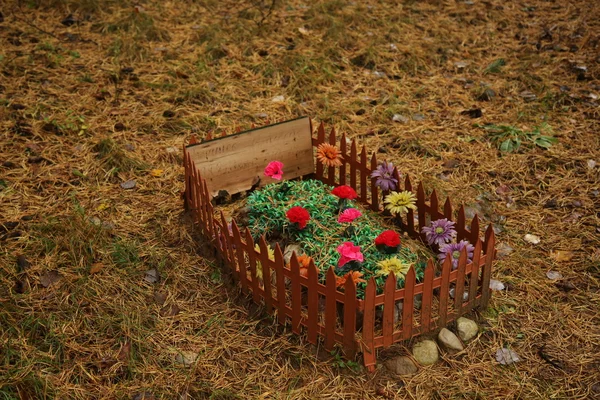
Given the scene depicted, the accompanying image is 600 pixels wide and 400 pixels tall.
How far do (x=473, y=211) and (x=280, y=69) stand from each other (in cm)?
246

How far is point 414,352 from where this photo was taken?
125 inches

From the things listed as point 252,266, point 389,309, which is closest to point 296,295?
point 252,266

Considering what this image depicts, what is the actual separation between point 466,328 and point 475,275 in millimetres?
319

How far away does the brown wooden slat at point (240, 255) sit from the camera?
3.17 metres

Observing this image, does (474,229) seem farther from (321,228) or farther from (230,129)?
(230,129)

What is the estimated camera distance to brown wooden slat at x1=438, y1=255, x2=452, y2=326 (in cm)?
292

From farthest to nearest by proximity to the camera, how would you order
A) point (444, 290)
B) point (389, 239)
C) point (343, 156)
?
point (343, 156) → point (389, 239) → point (444, 290)

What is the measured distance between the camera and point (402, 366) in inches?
123

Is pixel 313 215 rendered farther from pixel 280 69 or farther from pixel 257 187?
pixel 280 69

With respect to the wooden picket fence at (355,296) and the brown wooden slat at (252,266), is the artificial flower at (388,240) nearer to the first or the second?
the wooden picket fence at (355,296)

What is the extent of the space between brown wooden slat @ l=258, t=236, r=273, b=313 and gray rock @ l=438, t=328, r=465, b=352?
0.91 meters

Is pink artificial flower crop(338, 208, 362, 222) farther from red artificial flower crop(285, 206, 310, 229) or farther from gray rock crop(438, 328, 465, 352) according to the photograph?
gray rock crop(438, 328, 465, 352)

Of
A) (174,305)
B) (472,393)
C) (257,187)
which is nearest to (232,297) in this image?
(174,305)

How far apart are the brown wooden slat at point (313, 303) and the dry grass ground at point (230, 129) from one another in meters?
0.09
